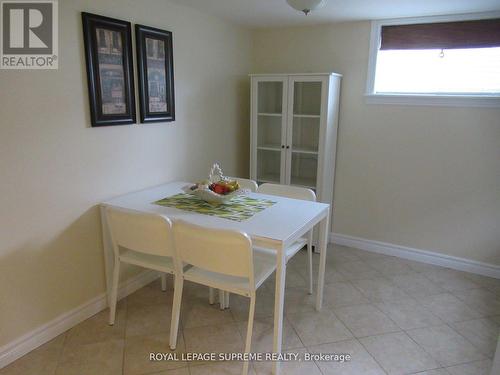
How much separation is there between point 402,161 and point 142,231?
2357 mm

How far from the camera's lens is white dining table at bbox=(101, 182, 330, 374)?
183 cm

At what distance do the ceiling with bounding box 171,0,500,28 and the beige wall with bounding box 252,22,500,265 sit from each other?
283 millimetres

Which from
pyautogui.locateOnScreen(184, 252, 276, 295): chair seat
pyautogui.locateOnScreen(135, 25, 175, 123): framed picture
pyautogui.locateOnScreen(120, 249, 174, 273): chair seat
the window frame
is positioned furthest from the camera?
the window frame

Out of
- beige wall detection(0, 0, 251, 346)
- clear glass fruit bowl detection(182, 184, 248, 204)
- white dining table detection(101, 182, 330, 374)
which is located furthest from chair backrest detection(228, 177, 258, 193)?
beige wall detection(0, 0, 251, 346)

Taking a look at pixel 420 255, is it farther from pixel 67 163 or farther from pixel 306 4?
pixel 67 163

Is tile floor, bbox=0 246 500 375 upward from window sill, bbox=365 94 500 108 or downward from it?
downward

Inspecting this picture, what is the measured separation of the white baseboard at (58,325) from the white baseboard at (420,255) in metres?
Answer: 2.01

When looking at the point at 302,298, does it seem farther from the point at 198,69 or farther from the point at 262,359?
the point at 198,69

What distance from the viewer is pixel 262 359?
2049 millimetres

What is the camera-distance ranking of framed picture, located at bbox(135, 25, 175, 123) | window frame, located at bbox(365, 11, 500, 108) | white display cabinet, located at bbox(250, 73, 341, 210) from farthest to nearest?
white display cabinet, located at bbox(250, 73, 341, 210)
window frame, located at bbox(365, 11, 500, 108)
framed picture, located at bbox(135, 25, 175, 123)

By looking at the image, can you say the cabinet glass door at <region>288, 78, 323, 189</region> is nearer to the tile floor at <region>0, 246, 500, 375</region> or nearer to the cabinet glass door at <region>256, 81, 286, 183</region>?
the cabinet glass door at <region>256, 81, 286, 183</region>

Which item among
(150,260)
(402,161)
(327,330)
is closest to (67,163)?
(150,260)

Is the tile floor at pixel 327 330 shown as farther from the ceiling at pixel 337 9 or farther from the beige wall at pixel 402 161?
the ceiling at pixel 337 9

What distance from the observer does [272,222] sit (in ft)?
6.69
